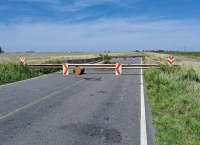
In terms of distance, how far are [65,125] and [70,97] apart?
435cm

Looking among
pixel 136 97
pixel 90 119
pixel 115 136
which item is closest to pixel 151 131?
pixel 115 136

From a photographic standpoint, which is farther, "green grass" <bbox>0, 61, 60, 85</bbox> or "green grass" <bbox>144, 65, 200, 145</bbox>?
"green grass" <bbox>0, 61, 60, 85</bbox>

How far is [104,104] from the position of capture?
382 inches

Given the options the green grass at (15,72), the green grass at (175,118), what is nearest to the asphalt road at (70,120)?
the green grass at (175,118)

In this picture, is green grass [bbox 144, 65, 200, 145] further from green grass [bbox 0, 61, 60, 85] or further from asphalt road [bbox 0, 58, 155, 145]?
green grass [bbox 0, 61, 60, 85]

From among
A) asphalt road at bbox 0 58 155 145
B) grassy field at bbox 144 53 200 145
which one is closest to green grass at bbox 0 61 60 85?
asphalt road at bbox 0 58 155 145

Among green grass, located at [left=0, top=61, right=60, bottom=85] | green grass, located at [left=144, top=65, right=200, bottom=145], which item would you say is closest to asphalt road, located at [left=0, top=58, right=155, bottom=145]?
green grass, located at [left=144, top=65, right=200, bottom=145]

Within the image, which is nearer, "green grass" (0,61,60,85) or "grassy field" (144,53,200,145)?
"grassy field" (144,53,200,145)

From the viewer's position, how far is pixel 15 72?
800 inches

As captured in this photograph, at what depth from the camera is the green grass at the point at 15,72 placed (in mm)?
18038

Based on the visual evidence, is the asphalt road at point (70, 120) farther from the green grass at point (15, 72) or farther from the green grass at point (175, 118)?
the green grass at point (15, 72)

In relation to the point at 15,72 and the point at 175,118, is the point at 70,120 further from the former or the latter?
the point at 15,72

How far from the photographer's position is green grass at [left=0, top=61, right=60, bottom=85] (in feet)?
59.2

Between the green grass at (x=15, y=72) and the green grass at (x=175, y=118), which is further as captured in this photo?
the green grass at (x=15, y=72)
